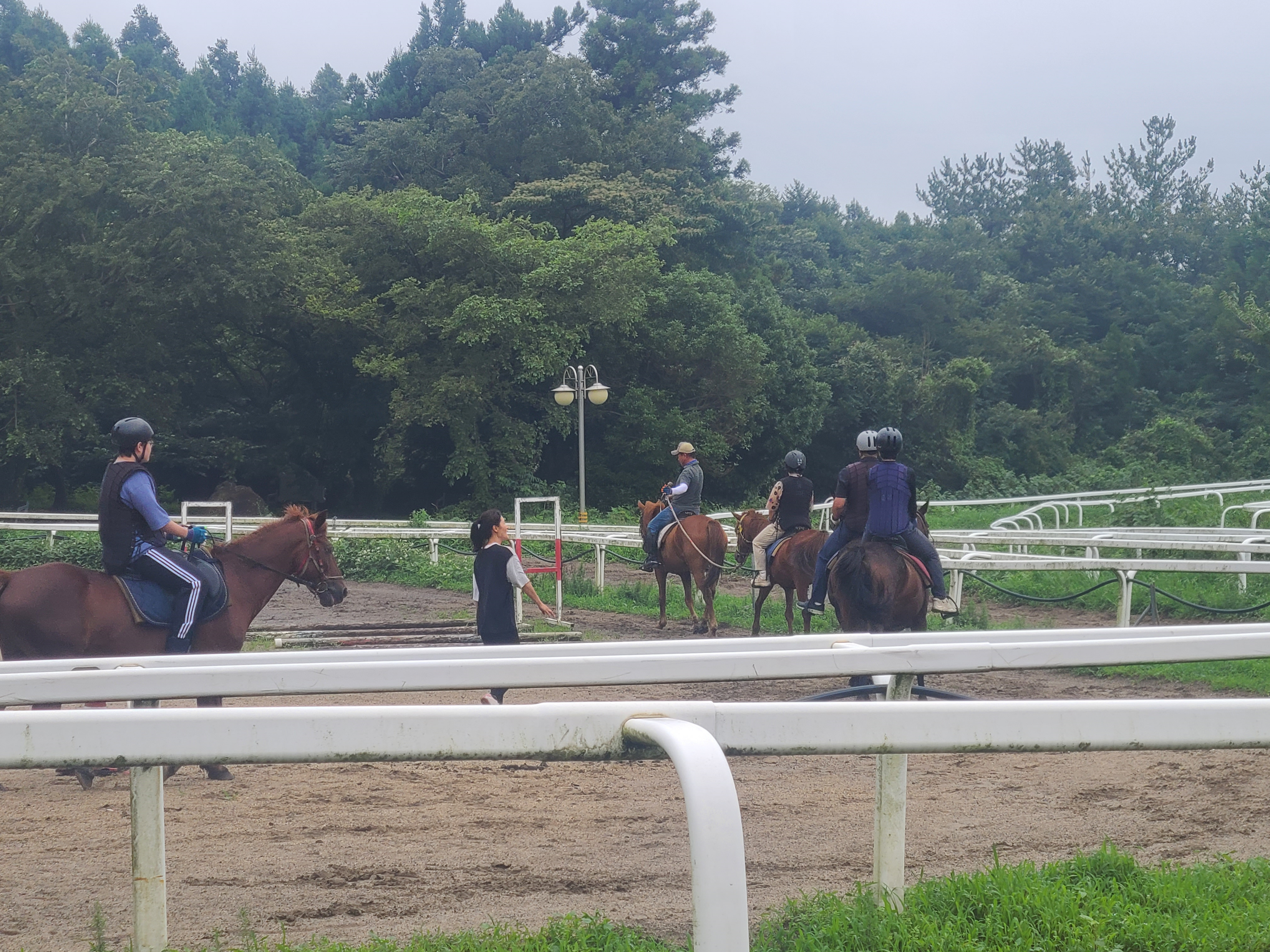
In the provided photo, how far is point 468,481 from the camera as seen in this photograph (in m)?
37.6

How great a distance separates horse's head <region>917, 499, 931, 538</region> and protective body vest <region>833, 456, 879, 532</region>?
1.50 feet

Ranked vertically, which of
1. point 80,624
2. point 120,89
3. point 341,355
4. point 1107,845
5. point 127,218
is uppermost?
point 120,89

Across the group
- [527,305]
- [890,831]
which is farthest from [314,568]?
[527,305]

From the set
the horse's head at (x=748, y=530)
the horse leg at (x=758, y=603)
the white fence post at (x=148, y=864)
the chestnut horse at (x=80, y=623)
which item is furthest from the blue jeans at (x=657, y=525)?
the white fence post at (x=148, y=864)

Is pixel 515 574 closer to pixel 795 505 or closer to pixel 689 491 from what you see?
pixel 795 505

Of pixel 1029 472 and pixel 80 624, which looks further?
pixel 1029 472

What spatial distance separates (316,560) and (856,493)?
14.7ft

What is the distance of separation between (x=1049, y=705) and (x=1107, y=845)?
217 cm

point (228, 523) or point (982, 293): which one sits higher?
point (982, 293)

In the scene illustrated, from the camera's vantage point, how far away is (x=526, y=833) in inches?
204

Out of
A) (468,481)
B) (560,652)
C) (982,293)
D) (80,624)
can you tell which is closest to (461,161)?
(468,481)

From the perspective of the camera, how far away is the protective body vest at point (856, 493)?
9609 mm

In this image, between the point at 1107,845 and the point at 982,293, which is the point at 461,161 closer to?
the point at 982,293

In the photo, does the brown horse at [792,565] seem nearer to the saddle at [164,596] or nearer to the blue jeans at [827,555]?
the blue jeans at [827,555]
